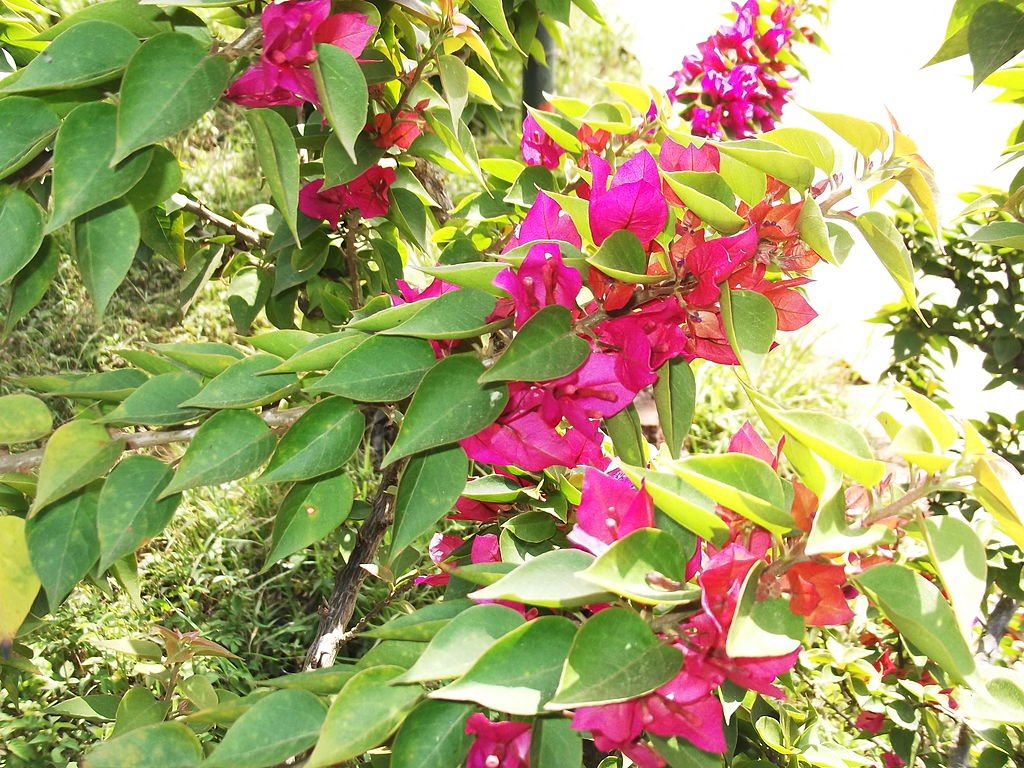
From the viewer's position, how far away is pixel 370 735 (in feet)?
1.48

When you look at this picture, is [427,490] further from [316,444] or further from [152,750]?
[152,750]

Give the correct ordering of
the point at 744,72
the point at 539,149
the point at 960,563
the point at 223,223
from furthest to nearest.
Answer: the point at 744,72 < the point at 223,223 < the point at 539,149 < the point at 960,563

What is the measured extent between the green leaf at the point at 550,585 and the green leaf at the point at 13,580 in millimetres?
307

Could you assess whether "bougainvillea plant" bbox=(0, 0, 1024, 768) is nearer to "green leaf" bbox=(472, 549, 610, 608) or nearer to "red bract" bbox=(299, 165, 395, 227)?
"green leaf" bbox=(472, 549, 610, 608)

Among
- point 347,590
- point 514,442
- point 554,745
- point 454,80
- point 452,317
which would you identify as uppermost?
point 454,80

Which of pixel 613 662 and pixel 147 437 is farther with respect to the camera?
pixel 147 437

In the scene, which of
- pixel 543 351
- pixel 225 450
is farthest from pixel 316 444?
pixel 543 351

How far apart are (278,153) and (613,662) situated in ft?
1.29

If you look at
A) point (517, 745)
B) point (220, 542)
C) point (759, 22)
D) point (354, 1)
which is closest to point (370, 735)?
point (517, 745)

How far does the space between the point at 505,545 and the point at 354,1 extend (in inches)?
16.1

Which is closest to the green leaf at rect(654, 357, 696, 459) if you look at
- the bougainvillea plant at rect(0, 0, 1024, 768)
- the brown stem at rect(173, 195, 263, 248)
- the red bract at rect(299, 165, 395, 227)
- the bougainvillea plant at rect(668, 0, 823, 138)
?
the bougainvillea plant at rect(0, 0, 1024, 768)

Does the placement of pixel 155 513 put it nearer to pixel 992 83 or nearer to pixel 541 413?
pixel 541 413

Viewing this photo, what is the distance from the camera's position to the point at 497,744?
18.5 inches

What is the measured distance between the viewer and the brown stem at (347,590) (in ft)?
2.87
